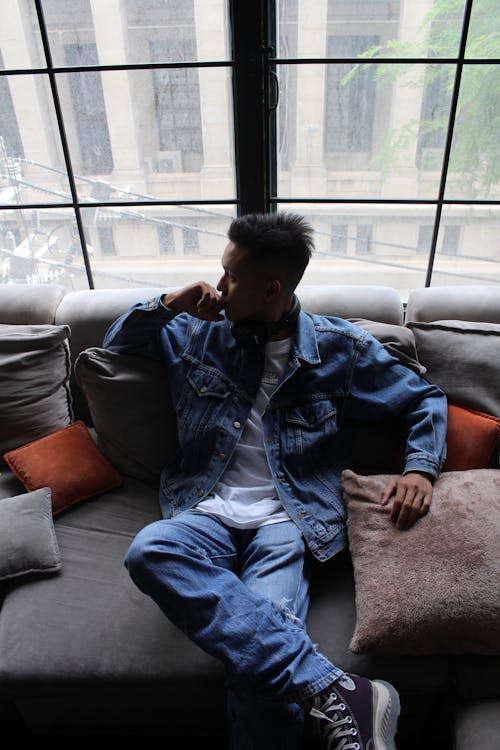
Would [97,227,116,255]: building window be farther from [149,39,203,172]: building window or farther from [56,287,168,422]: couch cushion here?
[56,287,168,422]: couch cushion

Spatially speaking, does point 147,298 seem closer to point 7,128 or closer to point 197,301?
point 197,301

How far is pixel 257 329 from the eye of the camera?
1313mm

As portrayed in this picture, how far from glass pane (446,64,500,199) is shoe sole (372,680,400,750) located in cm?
169

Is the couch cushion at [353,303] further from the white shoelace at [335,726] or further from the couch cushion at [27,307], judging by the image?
the white shoelace at [335,726]

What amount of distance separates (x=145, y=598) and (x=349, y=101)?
1762mm

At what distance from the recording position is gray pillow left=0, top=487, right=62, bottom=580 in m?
1.21

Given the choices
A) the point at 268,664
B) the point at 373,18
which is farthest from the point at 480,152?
the point at 268,664

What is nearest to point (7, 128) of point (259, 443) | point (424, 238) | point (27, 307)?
point (27, 307)

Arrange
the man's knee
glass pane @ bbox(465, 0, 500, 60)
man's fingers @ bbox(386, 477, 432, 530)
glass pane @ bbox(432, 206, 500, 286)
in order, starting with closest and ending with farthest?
the man's knee < man's fingers @ bbox(386, 477, 432, 530) < glass pane @ bbox(465, 0, 500, 60) < glass pane @ bbox(432, 206, 500, 286)

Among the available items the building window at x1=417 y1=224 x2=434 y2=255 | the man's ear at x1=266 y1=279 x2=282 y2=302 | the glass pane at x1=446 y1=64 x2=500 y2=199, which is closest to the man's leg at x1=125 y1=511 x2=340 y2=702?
the man's ear at x1=266 y1=279 x2=282 y2=302

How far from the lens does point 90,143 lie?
189 cm

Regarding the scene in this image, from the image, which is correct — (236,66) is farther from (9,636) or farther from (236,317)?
(9,636)

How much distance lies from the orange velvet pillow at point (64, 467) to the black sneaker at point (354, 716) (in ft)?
2.76

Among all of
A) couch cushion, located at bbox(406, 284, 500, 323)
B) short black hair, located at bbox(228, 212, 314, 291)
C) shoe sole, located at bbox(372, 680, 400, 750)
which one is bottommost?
shoe sole, located at bbox(372, 680, 400, 750)
